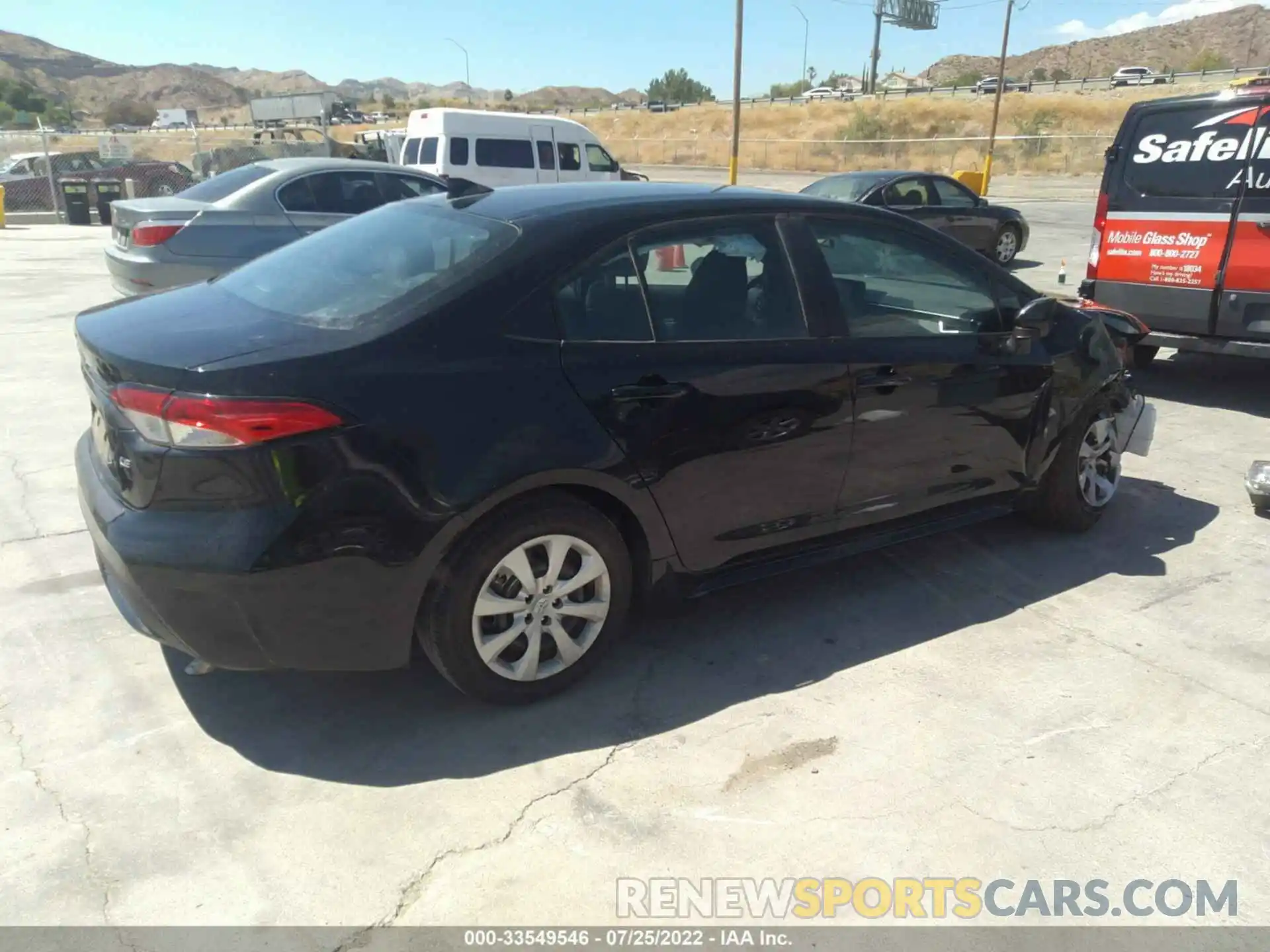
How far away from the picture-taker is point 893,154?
159ft

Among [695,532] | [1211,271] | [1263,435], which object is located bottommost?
[1263,435]

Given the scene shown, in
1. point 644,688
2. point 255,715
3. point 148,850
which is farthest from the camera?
point 644,688

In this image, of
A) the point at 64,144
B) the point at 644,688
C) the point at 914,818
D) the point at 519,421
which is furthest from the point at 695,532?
the point at 64,144

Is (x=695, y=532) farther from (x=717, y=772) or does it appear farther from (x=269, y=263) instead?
(x=269, y=263)

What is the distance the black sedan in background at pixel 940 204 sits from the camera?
41.3 feet

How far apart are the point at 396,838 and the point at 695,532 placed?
56.2 inches

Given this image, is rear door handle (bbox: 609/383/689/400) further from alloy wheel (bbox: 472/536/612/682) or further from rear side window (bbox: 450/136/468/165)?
rear side window (bbox: 450/136/468/165)

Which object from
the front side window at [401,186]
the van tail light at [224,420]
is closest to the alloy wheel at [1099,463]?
the van tail light at [224,420]

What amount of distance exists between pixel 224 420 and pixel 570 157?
16421 millimetres

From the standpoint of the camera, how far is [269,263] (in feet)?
12.0

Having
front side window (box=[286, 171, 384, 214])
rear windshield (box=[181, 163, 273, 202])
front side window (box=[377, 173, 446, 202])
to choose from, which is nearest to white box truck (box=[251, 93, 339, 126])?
front side window (box=[377, 173, 446, 202])

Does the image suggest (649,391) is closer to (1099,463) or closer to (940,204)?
(1099,463)

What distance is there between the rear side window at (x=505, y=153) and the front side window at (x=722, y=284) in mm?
14743

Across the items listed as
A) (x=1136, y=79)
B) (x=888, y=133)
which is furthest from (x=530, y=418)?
(x=1136, y=79)
